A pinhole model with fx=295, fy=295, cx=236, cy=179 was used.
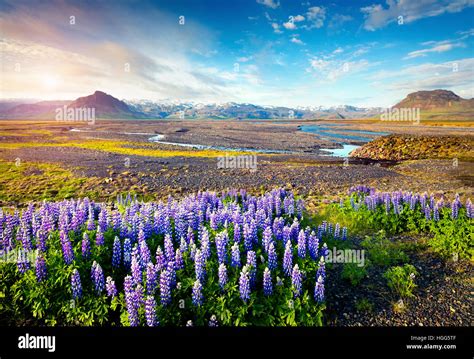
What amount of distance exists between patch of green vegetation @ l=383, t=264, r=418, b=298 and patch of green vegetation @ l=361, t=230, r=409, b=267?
0.98 m

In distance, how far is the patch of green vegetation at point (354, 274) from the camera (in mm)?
7375

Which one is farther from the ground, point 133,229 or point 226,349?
point 133,229

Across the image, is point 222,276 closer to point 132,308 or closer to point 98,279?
point 132,308

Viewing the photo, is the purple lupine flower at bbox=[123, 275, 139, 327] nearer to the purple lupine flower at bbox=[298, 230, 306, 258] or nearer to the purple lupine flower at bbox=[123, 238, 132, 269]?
the purple lupine flower at bbox=[123, 238, 132, 269]

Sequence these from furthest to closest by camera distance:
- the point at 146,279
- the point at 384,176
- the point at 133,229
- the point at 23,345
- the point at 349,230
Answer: the point at 384,176 → the point at 349,230 → the point at 133,229 → the point at 146,279 → the point at 23,345

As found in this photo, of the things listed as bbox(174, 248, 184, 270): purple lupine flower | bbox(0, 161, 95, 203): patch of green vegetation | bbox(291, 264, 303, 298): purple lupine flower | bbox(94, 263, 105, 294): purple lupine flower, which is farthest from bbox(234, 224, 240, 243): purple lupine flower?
bbox(0, 161, 95, 203): patch of green vegetation

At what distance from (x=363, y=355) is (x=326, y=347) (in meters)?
0.53

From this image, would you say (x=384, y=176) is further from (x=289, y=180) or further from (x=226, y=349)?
(x=226, y=349)

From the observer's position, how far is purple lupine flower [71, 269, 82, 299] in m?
5.36

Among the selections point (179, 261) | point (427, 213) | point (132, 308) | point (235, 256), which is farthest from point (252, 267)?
point (427, 213)

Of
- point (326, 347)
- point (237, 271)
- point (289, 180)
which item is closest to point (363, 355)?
point (326, 347)

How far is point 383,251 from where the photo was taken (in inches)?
357

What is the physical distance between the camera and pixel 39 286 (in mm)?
5715

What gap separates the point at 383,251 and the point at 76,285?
8297 millimetres
